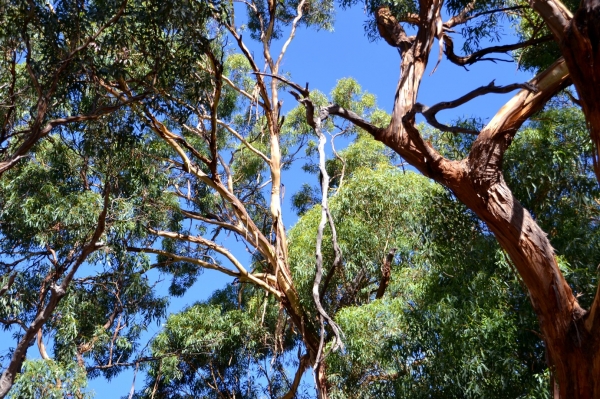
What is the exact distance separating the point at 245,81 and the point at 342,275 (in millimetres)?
3770

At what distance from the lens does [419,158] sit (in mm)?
4488

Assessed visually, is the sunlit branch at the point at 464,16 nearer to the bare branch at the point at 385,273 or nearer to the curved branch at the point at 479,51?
the curved branch at the point at 479,51

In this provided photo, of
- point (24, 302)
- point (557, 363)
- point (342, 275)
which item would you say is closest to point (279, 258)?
point (342, 275)

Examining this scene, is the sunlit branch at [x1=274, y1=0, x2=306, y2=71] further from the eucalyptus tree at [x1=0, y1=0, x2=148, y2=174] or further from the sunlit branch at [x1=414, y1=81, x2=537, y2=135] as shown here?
the sunlit branch at [x1=414, y1=81, x2=537, y2=135]

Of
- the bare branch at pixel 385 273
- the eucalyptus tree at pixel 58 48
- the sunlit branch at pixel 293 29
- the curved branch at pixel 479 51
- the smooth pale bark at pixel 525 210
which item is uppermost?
the sunlit branch at pixel 293 29

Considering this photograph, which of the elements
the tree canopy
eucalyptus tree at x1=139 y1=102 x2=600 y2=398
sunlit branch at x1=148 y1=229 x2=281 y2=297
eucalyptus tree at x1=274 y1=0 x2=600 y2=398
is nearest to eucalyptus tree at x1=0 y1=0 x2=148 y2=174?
the tree canopy

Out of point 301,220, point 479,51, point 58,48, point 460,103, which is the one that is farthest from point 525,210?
point 301,220

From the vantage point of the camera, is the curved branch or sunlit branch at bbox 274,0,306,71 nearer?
the curved branch

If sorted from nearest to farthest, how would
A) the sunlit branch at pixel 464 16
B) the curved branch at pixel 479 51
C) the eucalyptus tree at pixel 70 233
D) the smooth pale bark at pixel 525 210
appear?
1. the smooth pale bark at pixel 525 210
2. the curved branch at pixel 479 51
3. the sunlit branch at pixel 464 16
4. the eucalyptus tree at pixel 70 233

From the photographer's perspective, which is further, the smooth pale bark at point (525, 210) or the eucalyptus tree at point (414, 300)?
the eucalyptus tree at point (414, 300)

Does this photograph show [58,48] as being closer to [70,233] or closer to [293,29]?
[70,233]

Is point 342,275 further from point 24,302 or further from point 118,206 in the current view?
point 24,302

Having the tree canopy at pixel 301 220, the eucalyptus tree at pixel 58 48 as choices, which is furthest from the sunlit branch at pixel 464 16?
the eucalyptus tree at pixel 58 48

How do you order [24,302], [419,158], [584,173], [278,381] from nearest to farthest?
[419,158] < [584,173] < [24,302] < [278,381]
